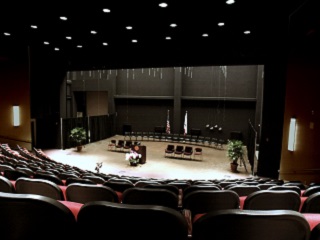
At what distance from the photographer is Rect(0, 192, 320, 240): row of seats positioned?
1.15 metres

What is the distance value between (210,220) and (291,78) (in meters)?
9.28

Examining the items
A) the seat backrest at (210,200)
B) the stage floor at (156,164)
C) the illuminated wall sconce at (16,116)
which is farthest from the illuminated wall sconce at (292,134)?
the illuminated wall sconce at (16,116)

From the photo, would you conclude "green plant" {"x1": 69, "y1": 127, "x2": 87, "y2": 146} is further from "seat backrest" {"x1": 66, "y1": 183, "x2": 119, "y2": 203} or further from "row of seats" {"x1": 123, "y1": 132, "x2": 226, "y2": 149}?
"seat backrest" {"x1": 66, "y1": 183, "x2": 119, "y2": 203}

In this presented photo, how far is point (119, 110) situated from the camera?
2369cm

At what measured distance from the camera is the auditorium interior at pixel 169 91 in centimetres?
640

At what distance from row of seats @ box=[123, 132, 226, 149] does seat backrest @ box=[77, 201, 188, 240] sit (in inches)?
711

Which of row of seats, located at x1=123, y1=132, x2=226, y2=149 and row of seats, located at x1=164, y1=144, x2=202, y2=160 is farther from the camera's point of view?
row of seats, located at x1=123, y1=132, x2=226, y2=149

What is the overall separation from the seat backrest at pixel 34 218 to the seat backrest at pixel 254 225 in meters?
0.69

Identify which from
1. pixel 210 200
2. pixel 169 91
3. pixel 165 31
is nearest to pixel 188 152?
pixel 165 31

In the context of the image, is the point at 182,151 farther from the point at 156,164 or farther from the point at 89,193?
the point at 89,193

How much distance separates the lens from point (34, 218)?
129cm

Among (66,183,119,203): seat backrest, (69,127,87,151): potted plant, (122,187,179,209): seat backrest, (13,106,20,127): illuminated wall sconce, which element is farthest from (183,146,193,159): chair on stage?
(122,187,179,209): seat backrest

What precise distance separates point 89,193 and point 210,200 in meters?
1.30

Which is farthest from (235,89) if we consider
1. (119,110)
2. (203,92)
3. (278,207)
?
(278,207)
